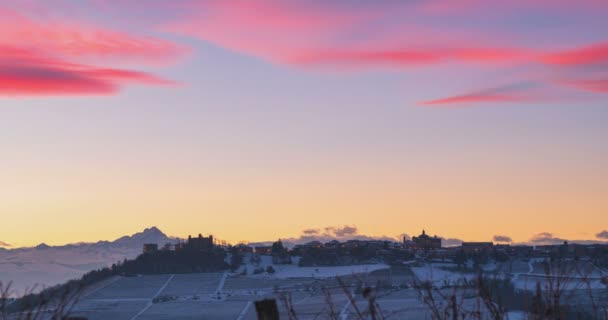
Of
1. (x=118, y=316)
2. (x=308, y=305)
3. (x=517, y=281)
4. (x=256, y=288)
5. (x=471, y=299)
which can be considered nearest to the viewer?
(x=471, y=299)

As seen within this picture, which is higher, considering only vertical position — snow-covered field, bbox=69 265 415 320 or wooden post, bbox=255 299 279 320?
snow-covered field, bbox=69 265 415 320

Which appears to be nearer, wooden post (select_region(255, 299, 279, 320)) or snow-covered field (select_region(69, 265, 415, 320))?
wooden post (select_region(255, 299, 279, 320))

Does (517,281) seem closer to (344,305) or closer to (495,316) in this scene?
(344,305)

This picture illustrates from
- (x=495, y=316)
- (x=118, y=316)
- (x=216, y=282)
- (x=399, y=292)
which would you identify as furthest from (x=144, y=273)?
(x=495, y=316)

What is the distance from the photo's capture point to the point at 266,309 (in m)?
8.55

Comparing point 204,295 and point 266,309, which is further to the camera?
point 204,295

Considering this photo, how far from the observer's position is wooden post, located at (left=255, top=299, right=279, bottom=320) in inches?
334

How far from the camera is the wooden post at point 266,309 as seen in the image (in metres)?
8.48

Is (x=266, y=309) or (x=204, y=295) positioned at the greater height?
(x=204, y=295)

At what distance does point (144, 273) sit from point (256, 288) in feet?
103

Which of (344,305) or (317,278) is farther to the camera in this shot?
(317,278)

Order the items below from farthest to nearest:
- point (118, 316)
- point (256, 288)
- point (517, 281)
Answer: point (256, 288) < point (517, 281) < point (118, 316)

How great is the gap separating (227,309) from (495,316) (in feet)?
448

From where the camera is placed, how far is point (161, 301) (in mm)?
159250
